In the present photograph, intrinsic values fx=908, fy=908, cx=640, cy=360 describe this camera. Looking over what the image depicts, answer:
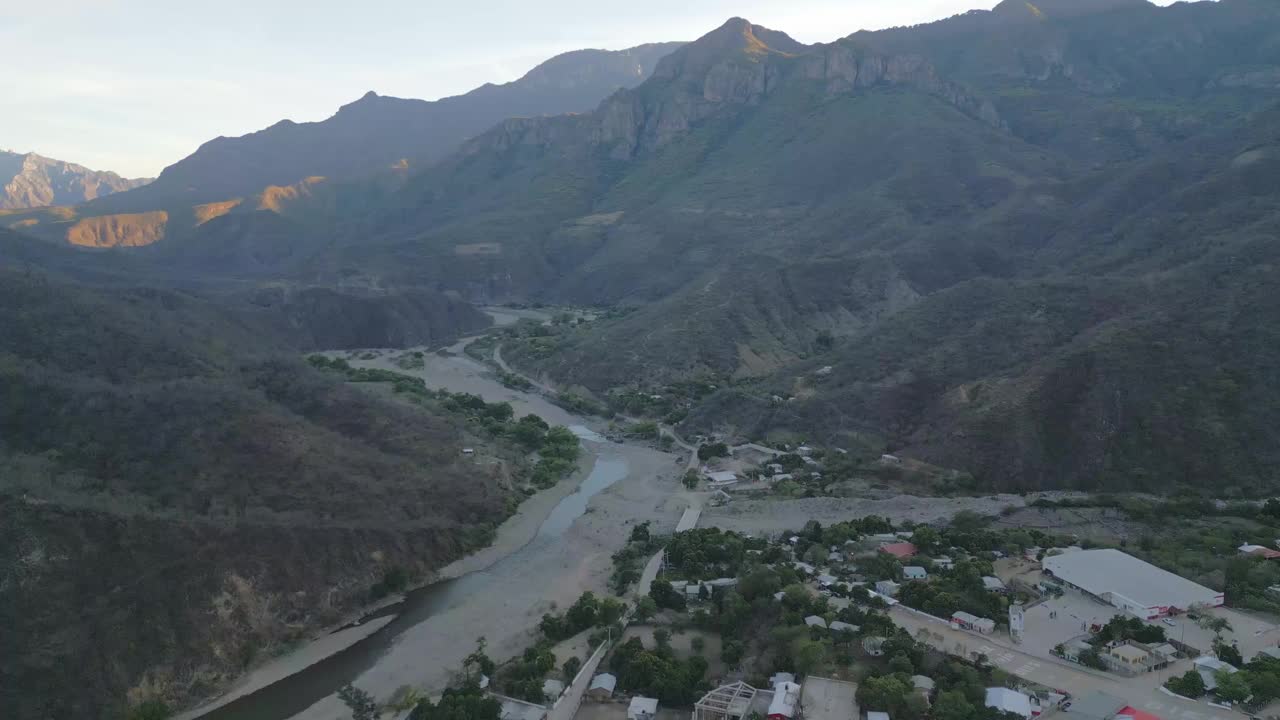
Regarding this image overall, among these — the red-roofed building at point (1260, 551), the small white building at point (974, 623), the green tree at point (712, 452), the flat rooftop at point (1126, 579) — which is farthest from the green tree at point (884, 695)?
the green tree at point (712, 452)

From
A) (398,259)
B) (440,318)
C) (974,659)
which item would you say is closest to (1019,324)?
(974,659)

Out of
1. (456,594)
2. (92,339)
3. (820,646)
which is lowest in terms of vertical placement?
(456,594)

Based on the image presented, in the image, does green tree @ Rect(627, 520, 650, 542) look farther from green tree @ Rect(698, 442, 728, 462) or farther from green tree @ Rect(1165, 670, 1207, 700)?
green tree @ Rect(1165, 670, 1207, 700)

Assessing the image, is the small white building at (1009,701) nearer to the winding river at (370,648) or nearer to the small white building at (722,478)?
the winding river at (370,648)

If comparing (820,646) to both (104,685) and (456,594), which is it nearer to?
(456,594)

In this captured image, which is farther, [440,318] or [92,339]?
[440,318]

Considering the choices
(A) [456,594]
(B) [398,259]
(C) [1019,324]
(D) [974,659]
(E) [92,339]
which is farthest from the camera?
(B) [398,259]

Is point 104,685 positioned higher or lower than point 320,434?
lower
